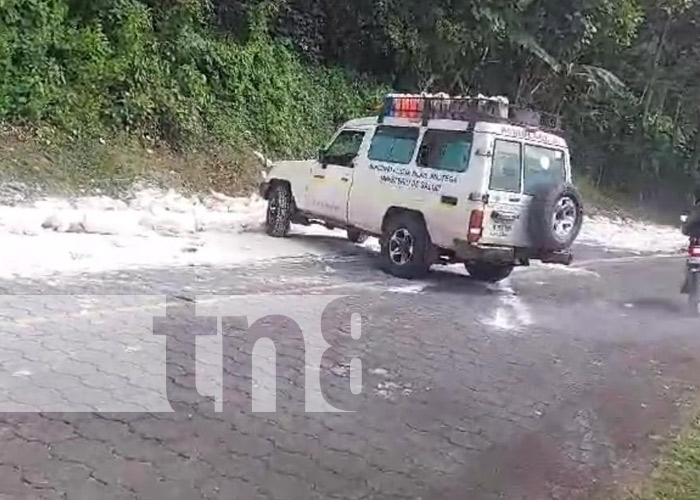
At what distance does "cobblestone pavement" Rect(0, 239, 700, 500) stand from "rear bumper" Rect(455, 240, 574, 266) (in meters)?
0.51

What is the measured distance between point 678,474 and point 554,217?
5.02m

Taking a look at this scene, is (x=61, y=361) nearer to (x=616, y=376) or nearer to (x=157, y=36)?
(x=616, y=376)

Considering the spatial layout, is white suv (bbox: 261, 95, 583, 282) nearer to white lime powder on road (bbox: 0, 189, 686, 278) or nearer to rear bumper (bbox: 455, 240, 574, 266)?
rear bumper (bbox: 455, 240, 574, 266)

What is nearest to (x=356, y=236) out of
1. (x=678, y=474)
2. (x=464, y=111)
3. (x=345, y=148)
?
(x=345, y=148)

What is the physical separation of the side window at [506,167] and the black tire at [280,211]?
3.38 m

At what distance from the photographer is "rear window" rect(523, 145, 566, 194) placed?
31.8ft

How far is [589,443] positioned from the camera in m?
5.29

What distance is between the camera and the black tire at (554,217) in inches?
372

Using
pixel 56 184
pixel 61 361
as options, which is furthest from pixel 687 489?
pixel 56 184

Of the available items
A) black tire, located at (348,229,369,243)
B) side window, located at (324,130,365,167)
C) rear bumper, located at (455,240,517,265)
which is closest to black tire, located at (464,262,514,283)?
rear bumper, located at (455,240,517,265)

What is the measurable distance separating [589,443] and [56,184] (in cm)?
927

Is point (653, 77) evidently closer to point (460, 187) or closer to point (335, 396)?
point (460, 187)

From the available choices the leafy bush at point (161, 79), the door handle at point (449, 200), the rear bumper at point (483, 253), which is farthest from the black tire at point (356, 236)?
the leafy bush at point (161, 79)

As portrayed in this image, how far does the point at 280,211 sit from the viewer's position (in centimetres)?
1195
